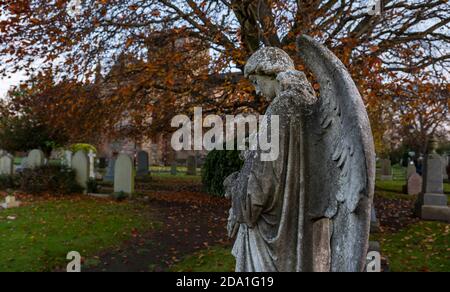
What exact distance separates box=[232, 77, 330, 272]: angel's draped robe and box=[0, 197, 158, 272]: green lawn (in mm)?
5532

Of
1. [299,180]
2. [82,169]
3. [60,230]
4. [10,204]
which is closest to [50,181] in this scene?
[82,169]

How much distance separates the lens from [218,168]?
48.9ft

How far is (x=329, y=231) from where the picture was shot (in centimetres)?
223

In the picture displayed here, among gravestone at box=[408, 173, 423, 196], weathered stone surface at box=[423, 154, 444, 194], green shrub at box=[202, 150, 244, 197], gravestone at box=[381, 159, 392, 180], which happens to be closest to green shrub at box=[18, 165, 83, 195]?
green shrub at box=[202, 150, 244, 197]

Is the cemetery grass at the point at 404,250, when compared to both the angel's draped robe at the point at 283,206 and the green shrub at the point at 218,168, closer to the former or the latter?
the angel's draped robe at the point at 283,206

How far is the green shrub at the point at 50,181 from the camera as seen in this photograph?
14.5 meters

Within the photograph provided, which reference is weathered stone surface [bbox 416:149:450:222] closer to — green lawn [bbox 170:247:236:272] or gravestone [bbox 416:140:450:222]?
gravestone [bbox 416:140:450:222]

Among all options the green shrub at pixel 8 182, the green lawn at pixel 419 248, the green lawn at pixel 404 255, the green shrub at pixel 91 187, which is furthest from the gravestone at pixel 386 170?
the green shrub at pixel 8 182

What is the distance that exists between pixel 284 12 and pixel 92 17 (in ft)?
17.3

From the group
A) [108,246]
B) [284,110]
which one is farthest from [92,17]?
[284,110]

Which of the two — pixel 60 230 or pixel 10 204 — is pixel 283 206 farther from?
pixel 10 204

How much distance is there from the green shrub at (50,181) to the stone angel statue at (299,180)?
13768 millimetres

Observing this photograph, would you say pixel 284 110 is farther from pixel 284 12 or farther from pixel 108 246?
pixel 284 12
